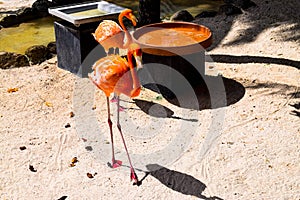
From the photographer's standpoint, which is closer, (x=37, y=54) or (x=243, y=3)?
(x=37, y=54)

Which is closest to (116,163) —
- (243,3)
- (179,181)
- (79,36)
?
(179,181)

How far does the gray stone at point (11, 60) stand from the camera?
730cm

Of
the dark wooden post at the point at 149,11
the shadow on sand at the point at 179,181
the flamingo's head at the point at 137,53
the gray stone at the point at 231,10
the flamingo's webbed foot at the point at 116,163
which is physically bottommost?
the shadow on sand at the point at 179,181

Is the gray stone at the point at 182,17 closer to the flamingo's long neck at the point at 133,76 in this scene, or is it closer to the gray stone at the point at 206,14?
the gray stone at the point at 206,14

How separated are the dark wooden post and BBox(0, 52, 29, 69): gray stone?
193 cm

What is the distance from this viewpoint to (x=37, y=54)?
25.0ft

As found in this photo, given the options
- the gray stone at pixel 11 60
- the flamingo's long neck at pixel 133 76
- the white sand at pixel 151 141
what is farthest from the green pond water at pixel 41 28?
the flamingo's long neck at pixel 133 76

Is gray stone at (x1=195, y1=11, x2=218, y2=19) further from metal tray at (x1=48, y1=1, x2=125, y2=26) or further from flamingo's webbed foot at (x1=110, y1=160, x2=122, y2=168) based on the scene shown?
flamingo's webbed foot at (x1=110, y1=160, x2=122, y2=168)

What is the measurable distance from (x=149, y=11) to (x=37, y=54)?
1923mm

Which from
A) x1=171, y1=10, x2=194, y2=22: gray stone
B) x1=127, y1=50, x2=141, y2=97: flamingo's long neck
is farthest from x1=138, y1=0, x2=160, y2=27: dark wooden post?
x1=127, y1=50, x2=141, y2=97: flamingo's long neck

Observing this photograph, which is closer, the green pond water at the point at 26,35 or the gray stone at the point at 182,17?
the green pond water at the point at 26,35

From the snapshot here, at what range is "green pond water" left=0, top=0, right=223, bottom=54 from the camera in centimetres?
838

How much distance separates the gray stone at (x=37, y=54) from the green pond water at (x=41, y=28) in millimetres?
437

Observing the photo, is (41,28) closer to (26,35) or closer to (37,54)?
(26,35)
